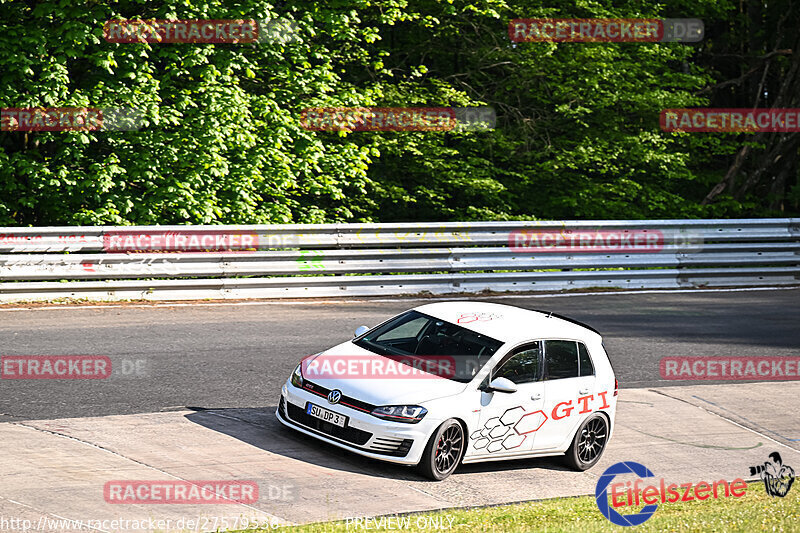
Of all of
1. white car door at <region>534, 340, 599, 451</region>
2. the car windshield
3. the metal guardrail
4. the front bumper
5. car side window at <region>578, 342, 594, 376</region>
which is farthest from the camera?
the metal guardrail

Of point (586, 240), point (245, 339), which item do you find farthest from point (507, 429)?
point (586, 240)

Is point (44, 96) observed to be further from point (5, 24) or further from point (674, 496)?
point (674, 496)

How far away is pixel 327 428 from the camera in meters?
8.89

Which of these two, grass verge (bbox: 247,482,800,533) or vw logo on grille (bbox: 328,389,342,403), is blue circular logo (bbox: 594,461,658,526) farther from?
vw logo on grille (bbox: 328,389,342,403)

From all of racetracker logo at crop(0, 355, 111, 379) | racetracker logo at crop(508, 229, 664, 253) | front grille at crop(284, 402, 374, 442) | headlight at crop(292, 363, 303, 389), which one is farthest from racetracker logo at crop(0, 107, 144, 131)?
front grille at crop(284, 402, 374, 442)

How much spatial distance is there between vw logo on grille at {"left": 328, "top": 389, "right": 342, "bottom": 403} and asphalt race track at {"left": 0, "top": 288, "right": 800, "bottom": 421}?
1.61 m

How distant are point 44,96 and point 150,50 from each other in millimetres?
2062

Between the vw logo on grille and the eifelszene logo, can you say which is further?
the eifelszene logo

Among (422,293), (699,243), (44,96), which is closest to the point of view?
(44,96)

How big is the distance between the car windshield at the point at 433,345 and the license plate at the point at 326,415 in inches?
37.7

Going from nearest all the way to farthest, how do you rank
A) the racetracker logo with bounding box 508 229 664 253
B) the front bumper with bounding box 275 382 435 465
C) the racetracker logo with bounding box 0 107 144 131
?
the front bumper with bounding box 275 382 435 465 → the racetracker logo with bounding box 0 107 144 131 → the racetracker logo with bounding box 508 229 664 253

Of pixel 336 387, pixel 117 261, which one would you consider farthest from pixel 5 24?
pixel 336 387

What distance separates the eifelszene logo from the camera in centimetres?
955

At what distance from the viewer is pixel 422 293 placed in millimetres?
17078
